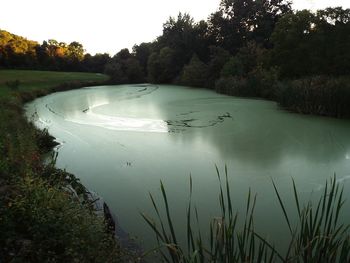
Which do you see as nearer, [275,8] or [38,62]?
[275,8]

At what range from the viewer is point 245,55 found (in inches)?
846

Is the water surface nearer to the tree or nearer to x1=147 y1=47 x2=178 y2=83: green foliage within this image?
the tree

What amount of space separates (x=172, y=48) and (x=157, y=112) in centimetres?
1960

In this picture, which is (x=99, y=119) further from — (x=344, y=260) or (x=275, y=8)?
(x=275, y=8)

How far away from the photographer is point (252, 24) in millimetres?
27547

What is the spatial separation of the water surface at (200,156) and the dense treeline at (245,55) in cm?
304

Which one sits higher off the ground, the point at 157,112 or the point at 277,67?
the point at 277,67

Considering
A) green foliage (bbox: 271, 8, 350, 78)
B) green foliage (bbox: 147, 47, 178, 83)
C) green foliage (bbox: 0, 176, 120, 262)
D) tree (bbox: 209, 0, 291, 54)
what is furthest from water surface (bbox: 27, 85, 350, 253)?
green foliage (bbox: 147, 47, 178, 83)

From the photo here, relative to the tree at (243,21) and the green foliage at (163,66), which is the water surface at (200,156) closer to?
the tree at (243,21)

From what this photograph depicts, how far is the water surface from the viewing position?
13.3ft

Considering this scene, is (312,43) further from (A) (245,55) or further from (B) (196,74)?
(B) (196,74)

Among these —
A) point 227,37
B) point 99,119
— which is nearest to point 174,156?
point 99,119

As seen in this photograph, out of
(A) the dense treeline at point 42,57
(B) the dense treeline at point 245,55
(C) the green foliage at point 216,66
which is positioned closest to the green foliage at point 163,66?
(B) the dense treeline at point 245,55

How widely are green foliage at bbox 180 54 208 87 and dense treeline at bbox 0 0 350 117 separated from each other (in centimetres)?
7
